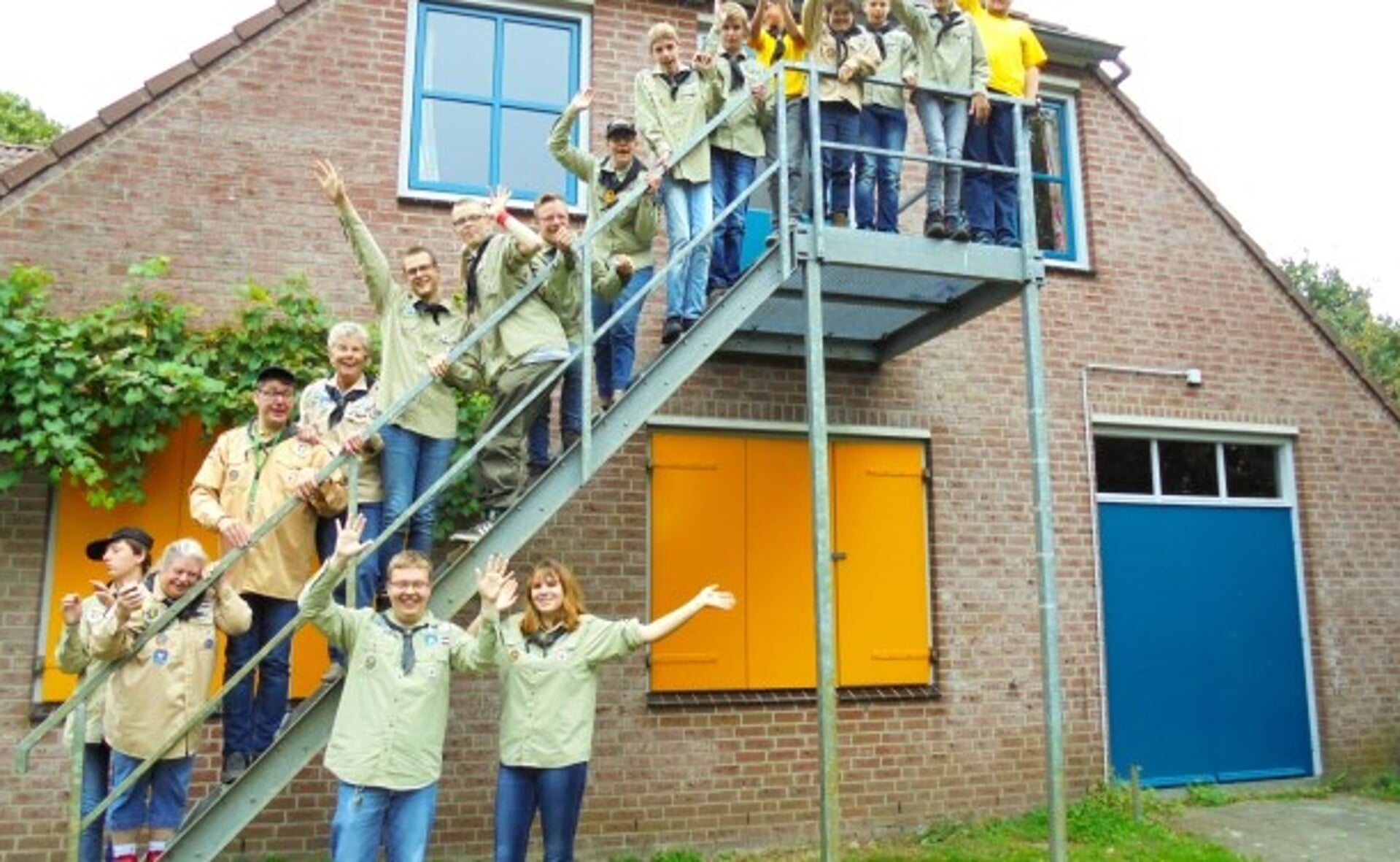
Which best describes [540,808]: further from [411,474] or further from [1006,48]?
[1006,48]

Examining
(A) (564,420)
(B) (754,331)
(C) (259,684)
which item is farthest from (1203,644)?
(C) (259,684)

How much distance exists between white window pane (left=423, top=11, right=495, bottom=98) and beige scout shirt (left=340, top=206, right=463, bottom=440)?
2844mm

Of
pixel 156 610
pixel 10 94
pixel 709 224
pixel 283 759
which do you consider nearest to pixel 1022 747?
pixel 709 224

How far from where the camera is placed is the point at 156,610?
4.25m

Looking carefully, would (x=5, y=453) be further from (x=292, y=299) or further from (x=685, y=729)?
(x=685, y=729)

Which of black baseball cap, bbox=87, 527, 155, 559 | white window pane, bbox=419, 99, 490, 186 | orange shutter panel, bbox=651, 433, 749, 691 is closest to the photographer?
black baseball cap, bbox=87, 527, 155, 559

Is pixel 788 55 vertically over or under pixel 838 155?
over

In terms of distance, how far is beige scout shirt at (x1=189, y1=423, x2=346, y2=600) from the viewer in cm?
457

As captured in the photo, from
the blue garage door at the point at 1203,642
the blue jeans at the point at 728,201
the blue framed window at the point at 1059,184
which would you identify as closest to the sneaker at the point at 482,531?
the blue jeans at the point at 728,201

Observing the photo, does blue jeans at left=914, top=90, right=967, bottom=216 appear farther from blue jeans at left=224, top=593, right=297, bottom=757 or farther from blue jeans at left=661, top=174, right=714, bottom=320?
blue jeans at left=224, top=593, right=297, bottom=757

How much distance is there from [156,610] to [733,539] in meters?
3.75

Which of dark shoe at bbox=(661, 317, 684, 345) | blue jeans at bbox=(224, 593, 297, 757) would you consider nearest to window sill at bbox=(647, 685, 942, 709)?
dark shoe at bbox=(661, 317, 684, 345)

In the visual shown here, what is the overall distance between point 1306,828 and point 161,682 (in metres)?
6.91

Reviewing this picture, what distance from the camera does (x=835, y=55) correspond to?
6.04 metres
